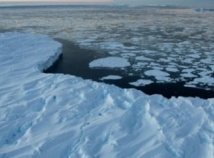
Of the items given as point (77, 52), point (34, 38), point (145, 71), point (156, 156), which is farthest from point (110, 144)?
point (34, 38)

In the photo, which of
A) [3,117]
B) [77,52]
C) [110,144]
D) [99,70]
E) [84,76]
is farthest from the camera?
[77,52]

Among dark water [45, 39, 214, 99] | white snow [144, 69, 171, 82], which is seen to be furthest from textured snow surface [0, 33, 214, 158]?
white snow [144, 69, 171, 82]

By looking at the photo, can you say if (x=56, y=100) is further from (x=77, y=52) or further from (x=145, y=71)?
(x=77, y=52)

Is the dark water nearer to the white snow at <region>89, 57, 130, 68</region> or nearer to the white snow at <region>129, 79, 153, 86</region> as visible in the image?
the white snow at <region>129, 79, 153, 86</region>

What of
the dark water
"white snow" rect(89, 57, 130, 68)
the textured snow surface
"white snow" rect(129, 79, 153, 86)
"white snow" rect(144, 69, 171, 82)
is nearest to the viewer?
the textured snow surface

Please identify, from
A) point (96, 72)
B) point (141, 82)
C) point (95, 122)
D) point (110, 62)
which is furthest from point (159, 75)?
point (95, 122)

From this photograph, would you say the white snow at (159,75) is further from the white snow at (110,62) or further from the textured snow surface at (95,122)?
the textured snow surface at (95,122)
